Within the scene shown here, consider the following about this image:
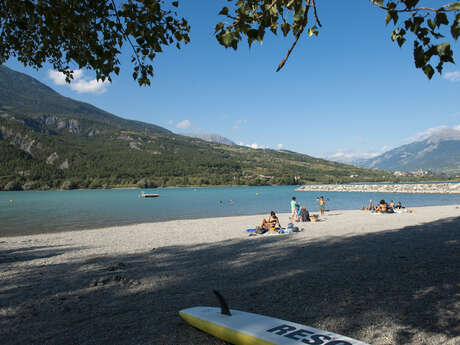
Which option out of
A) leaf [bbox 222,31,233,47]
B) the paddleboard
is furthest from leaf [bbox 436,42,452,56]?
the paddleboard

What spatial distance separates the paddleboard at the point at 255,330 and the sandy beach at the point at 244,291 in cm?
20

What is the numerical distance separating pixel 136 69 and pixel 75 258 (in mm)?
8712

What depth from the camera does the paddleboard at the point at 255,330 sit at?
11.6 ft

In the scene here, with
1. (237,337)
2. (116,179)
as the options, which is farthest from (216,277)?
(116,179)

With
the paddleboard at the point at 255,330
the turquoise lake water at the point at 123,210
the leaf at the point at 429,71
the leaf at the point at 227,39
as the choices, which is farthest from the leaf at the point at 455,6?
the turquoise lake water at the point at 123,210

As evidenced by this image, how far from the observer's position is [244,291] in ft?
21.0

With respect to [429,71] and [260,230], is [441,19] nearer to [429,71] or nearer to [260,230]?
[429,71]

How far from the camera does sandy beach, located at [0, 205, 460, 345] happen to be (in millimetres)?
4461

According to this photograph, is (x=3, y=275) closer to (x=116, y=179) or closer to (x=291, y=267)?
(x=291, y=267)

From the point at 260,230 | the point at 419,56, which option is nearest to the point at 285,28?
the point at 419,56

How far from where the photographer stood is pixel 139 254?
457 inches

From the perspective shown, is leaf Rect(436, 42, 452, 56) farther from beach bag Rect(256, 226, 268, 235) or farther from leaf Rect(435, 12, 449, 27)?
beach bag Rect(256, 226, 268, 235)

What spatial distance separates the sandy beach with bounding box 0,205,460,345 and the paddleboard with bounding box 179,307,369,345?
0.20 m

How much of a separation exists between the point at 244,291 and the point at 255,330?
2.57 metres
